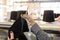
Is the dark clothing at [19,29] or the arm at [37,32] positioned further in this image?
the dark clothing at [19,29]

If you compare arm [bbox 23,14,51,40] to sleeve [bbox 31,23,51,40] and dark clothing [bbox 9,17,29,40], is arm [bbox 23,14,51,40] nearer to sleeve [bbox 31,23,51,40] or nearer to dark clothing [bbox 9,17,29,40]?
sleeve [bbox 31,23,51,40]

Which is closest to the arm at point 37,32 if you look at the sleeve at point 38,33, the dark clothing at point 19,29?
the sleeve at point 38,33

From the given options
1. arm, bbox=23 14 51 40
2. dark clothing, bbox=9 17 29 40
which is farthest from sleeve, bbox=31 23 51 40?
dark clothing, bbox=9 17 29 40

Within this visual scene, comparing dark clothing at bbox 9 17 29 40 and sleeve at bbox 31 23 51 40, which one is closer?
sleeve at bbox 31 23 51 40

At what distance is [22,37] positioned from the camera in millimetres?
878

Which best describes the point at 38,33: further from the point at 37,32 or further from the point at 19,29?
the point at 19,29

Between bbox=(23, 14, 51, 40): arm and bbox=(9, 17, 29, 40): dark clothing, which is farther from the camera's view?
bbox=(9, 17, 29, 40): dark clothing

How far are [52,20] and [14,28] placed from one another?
26 cm

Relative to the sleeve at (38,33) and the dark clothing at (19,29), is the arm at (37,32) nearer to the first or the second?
the sleeve at (38,33)

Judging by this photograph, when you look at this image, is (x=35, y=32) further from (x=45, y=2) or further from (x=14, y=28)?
(x=45, y=2)

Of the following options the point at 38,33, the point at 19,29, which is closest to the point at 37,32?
the point at 38,33

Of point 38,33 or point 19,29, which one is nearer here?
point 38,33

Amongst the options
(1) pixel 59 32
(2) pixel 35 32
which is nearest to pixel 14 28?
(2) pixel 35 32

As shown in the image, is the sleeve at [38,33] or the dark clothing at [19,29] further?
the dark clothing at [19,29]
